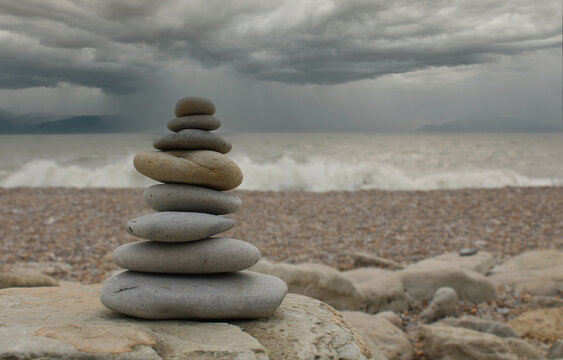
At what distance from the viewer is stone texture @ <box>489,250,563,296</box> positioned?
24.1 feet

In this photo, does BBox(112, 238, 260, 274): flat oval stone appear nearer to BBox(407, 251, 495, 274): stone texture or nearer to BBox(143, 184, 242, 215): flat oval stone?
BBox(143, 184, 242, 215): flat oval stone

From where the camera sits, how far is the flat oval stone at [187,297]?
3117mm

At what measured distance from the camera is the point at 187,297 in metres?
3.13

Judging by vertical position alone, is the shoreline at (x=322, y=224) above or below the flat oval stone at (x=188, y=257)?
below

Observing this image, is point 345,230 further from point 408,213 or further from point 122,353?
point 122,353

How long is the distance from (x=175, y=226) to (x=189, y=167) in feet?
1.65

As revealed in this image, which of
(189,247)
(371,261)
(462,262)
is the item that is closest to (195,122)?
(189,247)

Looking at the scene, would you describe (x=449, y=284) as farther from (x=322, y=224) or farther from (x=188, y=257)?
(x=322, y=224)

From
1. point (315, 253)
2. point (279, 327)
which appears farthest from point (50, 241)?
point (279, 327)

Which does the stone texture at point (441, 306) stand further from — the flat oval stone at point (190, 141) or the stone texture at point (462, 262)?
the flat oval stone at point (190, 141)

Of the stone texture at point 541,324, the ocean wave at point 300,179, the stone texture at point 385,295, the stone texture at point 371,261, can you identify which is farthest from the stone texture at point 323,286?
the ocean wave at point 300,179

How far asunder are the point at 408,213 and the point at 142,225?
455 inches

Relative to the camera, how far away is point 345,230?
12078 millimetres

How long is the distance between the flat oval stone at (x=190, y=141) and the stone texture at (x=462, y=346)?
3.39 metres
